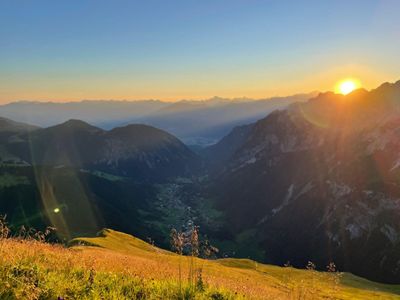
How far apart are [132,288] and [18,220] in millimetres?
200971

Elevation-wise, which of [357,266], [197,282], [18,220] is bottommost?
[357,266]

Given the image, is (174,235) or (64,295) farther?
(174,235)

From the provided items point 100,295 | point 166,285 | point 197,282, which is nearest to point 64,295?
point 100,295

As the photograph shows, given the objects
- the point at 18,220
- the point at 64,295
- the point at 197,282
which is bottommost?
the point at 18,220

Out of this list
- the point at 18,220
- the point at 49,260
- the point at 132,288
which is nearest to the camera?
the point at 132,288

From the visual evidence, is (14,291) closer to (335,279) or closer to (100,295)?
(100,295)

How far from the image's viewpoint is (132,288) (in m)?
12.0

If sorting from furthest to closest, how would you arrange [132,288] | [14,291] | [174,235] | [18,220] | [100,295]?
[18,220] < [174,235] < [132,288] < [100,295] < [14,291]

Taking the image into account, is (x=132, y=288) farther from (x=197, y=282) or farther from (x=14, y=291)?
(x=14, y=291)

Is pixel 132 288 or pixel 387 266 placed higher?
pixel 132 288

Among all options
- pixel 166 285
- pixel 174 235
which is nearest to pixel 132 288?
pixel 166 285

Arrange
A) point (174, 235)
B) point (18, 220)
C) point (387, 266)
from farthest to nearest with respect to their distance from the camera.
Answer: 1. point (18, 220)
2. point (387, 266)
3. point (174, 235)

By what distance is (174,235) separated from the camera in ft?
42.7

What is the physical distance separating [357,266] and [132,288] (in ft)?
678
